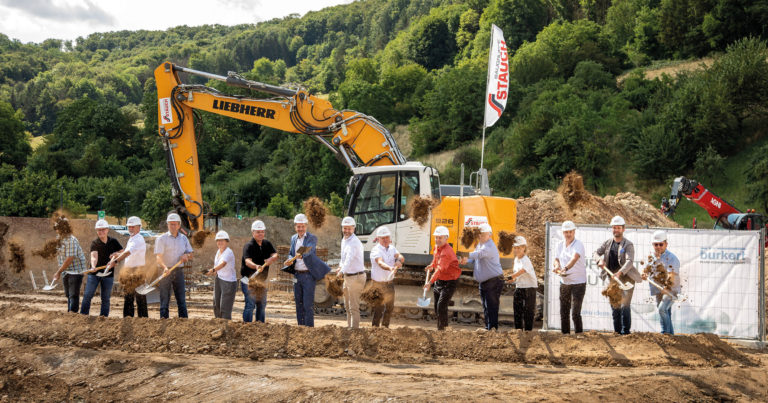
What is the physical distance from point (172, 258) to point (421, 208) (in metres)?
4.79

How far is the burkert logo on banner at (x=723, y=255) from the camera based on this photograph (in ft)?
37.3

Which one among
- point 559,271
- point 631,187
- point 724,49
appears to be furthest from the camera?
point 724,49

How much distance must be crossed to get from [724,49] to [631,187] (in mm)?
20063

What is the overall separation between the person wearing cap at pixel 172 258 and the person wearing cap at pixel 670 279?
267 inches

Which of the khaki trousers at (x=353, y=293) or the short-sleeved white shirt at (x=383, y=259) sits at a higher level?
the short-sleeved white shirt at (x=383, y=259)

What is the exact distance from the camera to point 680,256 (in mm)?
11562

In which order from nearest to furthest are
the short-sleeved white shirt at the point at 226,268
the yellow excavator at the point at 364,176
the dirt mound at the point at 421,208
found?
the short-sleeved white shirt at the point at 226,268 → the dirt mound at the point at 421,208 → the yellow excavator at the point at 364,176

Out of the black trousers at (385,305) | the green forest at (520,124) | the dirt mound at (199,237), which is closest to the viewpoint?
the black trousers at (385,305)

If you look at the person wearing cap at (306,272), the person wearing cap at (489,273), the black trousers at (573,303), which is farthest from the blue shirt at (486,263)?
the person wearing cap at (306,272)

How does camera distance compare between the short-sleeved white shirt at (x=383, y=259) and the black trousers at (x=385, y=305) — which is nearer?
the short-sleeved white shirt at (x=383, y=259)

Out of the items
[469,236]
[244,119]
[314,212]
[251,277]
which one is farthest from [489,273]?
[244,119]

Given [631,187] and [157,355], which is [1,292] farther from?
[631,187]

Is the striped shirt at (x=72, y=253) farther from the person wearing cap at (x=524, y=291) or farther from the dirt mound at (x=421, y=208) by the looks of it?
the person wearing cap at (x=524, y=291)

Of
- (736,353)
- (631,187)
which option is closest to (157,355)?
(736,353)
